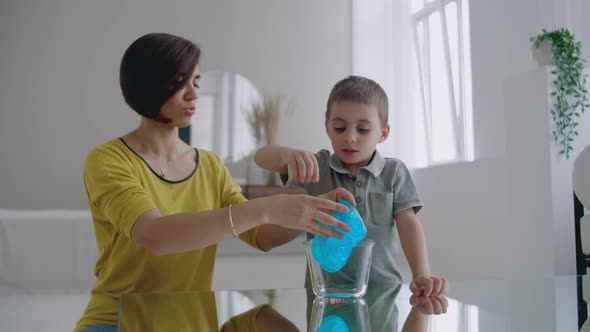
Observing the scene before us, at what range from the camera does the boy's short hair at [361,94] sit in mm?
1225

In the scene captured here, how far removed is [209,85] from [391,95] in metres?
1.67

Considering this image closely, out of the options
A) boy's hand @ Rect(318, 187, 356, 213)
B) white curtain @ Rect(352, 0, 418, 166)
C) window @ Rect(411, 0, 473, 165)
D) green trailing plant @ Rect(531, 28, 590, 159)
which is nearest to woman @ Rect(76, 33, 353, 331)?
boy's hand @ Rect(318, 187, 356, 213)

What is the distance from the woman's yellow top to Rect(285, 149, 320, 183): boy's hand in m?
0.21

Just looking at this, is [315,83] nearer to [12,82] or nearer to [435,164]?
[435,164]

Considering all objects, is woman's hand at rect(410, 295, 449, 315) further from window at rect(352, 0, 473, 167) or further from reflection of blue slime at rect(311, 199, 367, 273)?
window at rect(352, 0, 473, 167)

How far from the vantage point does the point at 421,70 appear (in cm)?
473

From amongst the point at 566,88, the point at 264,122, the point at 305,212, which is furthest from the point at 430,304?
the point at 264,122

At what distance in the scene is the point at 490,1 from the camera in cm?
366

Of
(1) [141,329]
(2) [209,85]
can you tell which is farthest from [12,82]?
(1) [141,329]

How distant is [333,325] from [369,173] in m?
0.68

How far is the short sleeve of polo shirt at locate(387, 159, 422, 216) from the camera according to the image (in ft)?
3.92

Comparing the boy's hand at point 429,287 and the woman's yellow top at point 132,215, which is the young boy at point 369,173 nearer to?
the woman's yellow top at point 132,215

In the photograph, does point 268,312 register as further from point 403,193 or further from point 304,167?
point 403,193

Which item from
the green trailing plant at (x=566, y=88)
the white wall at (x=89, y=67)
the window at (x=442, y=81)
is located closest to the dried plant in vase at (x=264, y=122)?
the white wall at (x=89, y=67)
